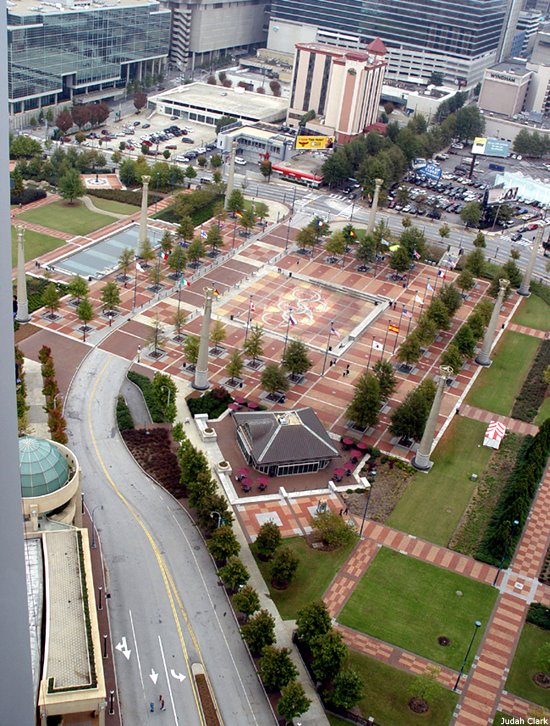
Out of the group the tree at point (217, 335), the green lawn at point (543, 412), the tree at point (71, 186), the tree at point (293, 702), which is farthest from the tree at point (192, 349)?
the tree at point (71, 186)

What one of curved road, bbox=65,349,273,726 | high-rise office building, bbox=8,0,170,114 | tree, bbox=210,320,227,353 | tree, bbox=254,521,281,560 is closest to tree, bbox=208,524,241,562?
tree, bbox=254,521,281,560

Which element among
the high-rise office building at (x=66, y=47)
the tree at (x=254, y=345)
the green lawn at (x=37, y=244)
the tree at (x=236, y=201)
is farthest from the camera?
the high-rise office building at (x=66, y=47)

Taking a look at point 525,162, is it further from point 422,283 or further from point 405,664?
point 405,664

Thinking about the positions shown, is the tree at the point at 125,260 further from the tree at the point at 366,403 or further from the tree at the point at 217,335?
the tree at the point at 366,403

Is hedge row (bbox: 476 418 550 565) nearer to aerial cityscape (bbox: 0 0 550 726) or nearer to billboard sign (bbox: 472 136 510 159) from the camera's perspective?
aerial cityscape (bbox: 0 0 550 726)

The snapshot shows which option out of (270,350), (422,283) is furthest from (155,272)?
(422,283)
